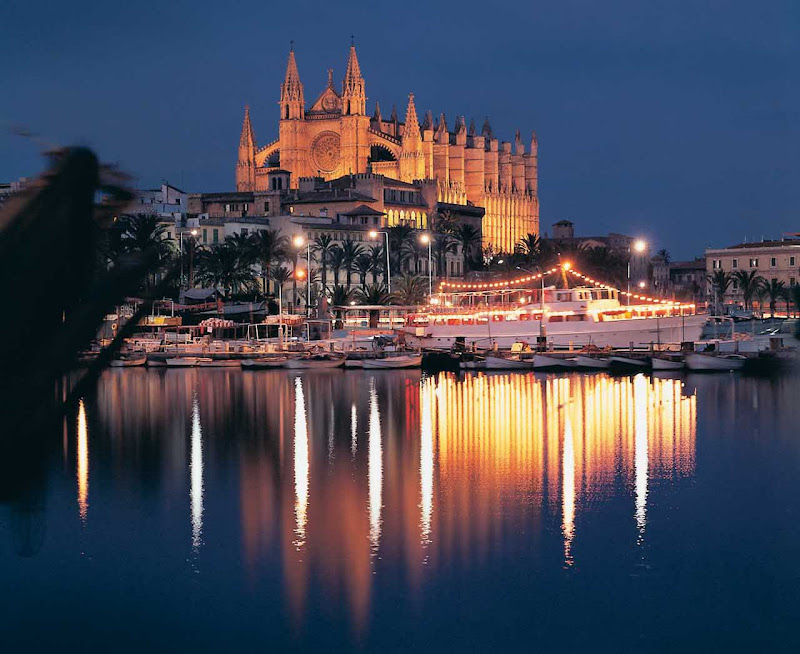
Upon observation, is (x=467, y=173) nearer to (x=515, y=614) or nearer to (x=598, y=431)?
(x=598, y=431)

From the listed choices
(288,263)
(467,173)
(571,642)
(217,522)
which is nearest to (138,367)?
(288,263)

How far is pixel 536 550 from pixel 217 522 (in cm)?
723

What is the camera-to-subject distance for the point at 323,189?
148 metres

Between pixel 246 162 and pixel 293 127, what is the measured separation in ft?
25.2

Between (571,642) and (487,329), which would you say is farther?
(487,329)

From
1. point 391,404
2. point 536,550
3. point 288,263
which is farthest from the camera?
point 288,263

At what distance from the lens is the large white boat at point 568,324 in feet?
247

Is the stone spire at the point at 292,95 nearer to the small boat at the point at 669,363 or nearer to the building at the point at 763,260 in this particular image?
the building at the point at 763,260

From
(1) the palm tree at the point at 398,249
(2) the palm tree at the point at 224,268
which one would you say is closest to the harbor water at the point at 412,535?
(2) the palm tree at the point at 224,268

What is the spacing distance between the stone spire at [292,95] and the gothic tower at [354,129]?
20.3ft

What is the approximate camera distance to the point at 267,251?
103 meters

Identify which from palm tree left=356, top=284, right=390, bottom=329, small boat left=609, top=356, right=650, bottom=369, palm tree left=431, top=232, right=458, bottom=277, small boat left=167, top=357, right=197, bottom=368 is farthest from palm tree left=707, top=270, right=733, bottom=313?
small boat left=167, top=357, right=197, bottom=368

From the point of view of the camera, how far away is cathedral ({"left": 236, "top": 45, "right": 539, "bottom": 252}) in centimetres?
16725

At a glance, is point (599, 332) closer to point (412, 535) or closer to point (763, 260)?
point (412, 535)
